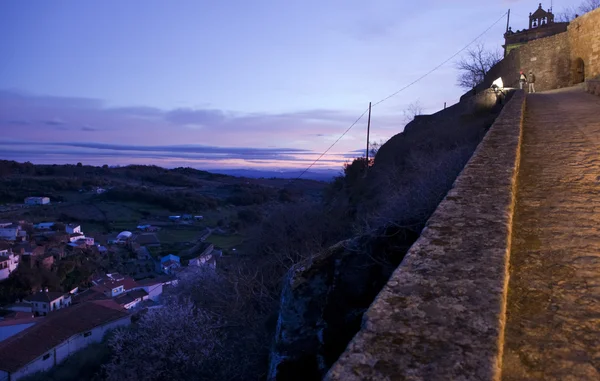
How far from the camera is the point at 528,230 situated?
2635mm

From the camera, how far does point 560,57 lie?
19.2 m

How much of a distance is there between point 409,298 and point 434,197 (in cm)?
367

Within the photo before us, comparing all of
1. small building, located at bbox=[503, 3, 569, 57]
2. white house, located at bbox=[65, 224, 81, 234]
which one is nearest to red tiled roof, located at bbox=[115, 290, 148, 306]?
white house, located at bbox=[65, 224, 81, 234]

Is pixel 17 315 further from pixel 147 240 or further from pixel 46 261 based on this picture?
pixel 147 240

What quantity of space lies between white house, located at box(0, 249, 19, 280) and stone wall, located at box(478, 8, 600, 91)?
3594 cm

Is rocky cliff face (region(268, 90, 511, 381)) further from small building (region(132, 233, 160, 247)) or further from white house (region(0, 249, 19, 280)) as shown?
small building (region(132, 233, 160, 247))

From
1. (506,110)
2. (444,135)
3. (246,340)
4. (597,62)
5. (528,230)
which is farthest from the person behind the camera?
(597,62)

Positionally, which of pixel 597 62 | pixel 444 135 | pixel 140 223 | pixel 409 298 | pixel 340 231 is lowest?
pixel 140 223

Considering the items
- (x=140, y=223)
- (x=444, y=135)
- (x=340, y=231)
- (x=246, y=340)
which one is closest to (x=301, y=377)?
(x=246, y=340)

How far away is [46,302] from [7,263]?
7.39m

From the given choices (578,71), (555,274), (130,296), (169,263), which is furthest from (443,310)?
(169,263)

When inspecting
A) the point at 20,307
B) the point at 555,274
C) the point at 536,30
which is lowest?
the point at 20,307

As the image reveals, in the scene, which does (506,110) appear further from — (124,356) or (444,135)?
(124,356)

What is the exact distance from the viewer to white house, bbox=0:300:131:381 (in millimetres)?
14758
